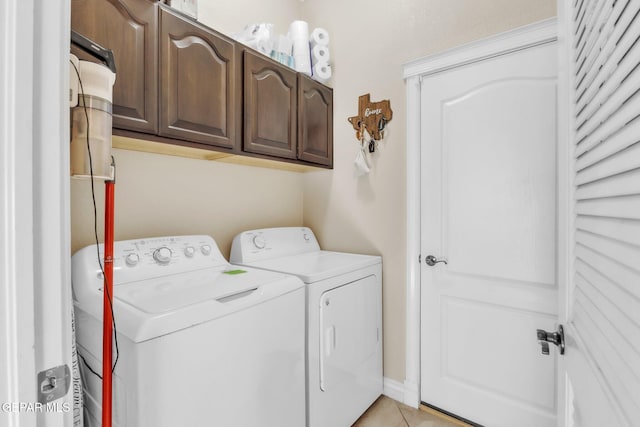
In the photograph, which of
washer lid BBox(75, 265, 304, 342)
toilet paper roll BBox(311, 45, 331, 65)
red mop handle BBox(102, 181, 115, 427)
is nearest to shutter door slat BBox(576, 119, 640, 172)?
washer lid BBox(75, 265, 304, 342)

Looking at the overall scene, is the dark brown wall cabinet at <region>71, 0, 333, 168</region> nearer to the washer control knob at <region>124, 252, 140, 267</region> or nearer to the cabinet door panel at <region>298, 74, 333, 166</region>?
the cabinet door panel at <region>298, 74, 333, 166</region>

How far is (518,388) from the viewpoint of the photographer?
1670 mm

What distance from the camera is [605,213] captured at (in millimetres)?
621

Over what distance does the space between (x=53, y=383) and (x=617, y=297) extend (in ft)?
3.22

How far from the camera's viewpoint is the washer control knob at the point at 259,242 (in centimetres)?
199

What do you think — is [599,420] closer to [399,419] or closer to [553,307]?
[553,307]

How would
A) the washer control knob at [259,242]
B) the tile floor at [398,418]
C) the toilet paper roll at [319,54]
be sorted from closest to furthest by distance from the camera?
the tile floor at [398,418] < the washer control knob at [259,242] < the toilet paper roll at [319,54]

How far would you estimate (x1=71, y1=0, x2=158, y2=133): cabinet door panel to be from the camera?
3.95 ft

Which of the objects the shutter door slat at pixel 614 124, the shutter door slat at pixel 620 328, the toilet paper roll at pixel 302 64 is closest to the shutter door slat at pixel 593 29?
the shutter door slat at pixel 614 124

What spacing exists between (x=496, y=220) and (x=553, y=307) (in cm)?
50

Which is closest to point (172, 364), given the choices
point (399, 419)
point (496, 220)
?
point (399, 419)

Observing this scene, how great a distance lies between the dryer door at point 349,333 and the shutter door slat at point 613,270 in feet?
3.57

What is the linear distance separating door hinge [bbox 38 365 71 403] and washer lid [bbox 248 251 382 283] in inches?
40.5

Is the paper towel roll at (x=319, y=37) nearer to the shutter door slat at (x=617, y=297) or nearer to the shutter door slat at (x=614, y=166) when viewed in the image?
the shutter door slat at (x=614, y=166)
